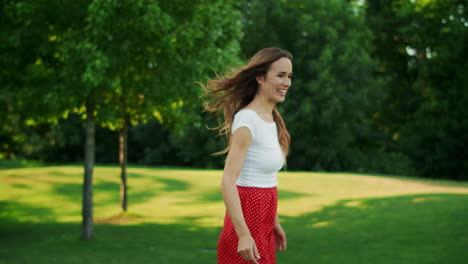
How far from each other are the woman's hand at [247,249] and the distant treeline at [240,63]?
21.7 feet

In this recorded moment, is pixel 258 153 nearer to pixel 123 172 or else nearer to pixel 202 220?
pixel 202 220

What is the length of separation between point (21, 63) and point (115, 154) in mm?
37033

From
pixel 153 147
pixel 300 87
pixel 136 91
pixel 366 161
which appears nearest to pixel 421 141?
pixel 366 161

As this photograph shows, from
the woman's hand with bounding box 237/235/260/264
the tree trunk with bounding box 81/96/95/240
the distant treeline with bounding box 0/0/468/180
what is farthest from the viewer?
the tree trunk with bounding box 81/96/95/240

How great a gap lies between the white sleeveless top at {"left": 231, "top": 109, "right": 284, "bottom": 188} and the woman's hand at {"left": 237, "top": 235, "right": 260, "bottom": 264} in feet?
1.11

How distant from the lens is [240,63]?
37.0 feet

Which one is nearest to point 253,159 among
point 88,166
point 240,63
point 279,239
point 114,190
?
point 279,239

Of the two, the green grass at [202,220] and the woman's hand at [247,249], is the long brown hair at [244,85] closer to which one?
the woman's hand at [247,249]

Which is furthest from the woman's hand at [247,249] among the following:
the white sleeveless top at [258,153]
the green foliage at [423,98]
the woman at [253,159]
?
the green foliage at [423,98]

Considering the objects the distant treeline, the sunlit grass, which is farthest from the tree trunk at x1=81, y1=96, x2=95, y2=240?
the sunlit grass

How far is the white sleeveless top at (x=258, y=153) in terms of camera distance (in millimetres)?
2875

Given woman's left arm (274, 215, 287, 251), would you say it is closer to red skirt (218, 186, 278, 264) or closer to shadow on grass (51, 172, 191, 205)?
red skirt (218, 186, 278, 264)

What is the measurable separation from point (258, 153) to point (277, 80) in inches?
17.5

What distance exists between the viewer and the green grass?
9289 mm
